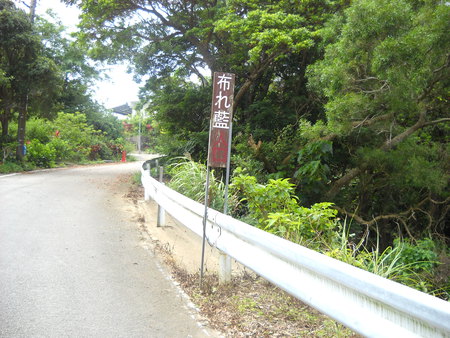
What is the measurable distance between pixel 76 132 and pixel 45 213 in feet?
82.6

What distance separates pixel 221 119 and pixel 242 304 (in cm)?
227

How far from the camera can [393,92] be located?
8188mm

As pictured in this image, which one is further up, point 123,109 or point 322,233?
point 123,109

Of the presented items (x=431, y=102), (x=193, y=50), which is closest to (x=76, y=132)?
(x=193, y=50)

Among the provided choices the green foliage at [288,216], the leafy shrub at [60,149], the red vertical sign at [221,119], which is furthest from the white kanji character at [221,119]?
the leafy shrub at [60,149]

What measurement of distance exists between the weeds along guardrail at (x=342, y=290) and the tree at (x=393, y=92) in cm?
519

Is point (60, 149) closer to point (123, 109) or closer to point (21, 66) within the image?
point (21, 66)

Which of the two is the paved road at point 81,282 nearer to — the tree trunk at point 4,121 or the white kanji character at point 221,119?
the white kanji character at point 221,119

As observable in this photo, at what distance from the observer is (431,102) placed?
9867 millimetres

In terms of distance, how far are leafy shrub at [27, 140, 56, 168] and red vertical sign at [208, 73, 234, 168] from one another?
20717mm

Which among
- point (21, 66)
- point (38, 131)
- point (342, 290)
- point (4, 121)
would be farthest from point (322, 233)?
point (38, 131)

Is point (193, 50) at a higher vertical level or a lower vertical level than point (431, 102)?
higher

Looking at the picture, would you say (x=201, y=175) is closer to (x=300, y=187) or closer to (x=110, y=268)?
(x=300, y=187)

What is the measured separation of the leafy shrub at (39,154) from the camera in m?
23.6
